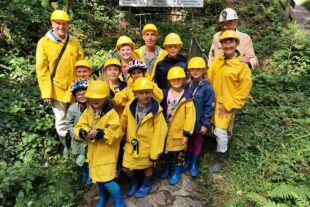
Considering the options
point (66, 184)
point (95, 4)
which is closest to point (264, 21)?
point (95, 4)

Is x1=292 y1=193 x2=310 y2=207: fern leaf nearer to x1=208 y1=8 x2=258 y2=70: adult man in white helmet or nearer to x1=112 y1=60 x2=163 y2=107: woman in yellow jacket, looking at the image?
x1=208 y1=8 x2=258 y2=70: adult man in white helmet

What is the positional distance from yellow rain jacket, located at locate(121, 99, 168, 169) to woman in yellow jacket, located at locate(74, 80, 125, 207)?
0.87 feet

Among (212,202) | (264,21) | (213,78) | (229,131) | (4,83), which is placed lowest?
(212,202)

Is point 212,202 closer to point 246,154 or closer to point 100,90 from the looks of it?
point 246,154

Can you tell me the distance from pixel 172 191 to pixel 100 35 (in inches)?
259

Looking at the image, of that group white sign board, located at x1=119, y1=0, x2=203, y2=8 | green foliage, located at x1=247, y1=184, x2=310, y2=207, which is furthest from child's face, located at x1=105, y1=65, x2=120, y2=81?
white sign board, located at x1=119, y1=0, x2=203, y2=8

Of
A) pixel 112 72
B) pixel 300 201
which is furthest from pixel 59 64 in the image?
pixel 300 201

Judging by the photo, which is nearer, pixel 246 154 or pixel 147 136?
pixel 147 136

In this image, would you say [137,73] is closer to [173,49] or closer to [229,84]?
[173,49]

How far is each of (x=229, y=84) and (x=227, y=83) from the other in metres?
0.03

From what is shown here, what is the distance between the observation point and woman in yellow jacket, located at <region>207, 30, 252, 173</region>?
458 centimetres

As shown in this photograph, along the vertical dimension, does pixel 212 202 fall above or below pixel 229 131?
below

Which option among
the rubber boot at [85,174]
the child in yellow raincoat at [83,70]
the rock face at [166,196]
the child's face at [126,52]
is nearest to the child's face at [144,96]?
the child's face at [126,52]

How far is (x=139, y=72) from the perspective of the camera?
4.55 metres
